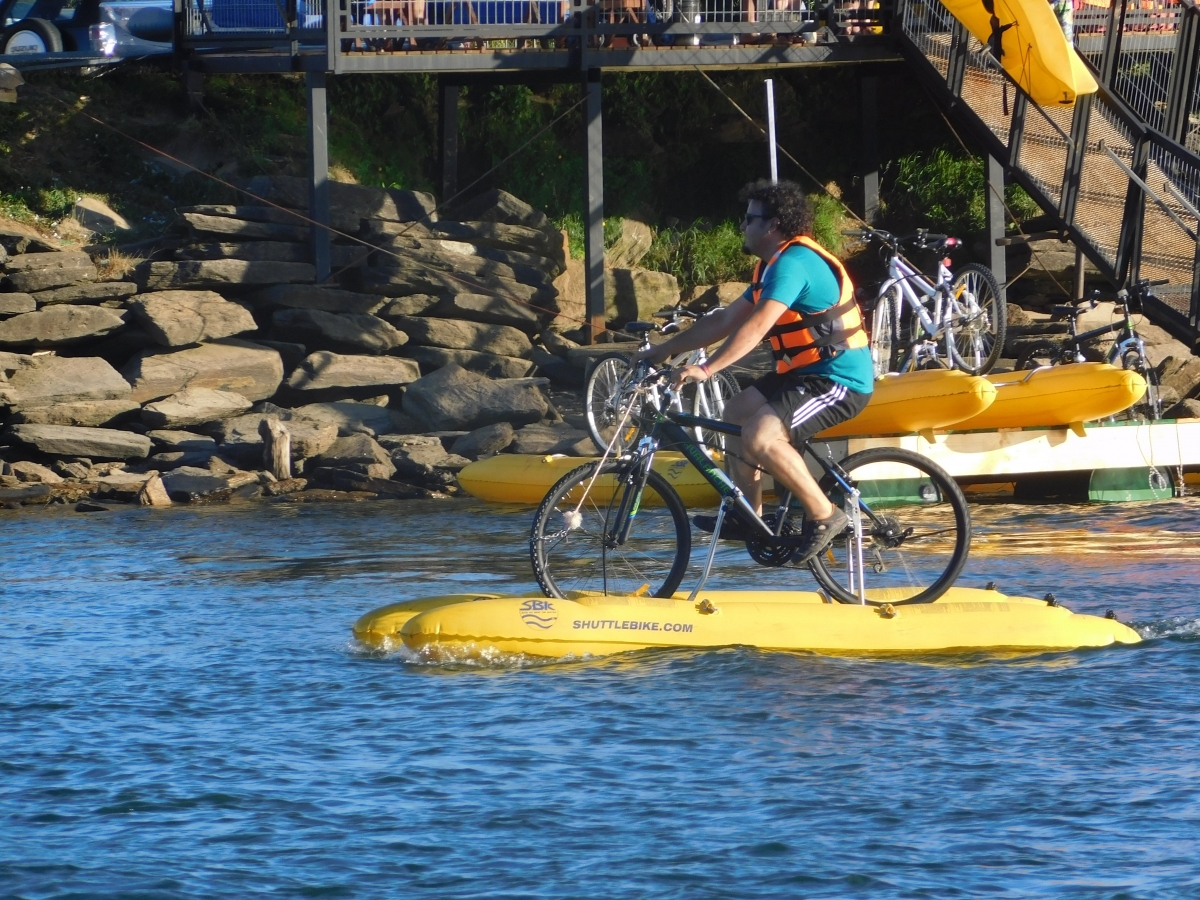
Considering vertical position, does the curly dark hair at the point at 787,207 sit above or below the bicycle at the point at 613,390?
above

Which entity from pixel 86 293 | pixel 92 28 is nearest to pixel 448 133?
pixel 92 28

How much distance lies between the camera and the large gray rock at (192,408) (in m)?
15.7

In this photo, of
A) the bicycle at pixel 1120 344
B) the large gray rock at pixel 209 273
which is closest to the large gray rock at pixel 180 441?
the large gray rock at pixel 209 273

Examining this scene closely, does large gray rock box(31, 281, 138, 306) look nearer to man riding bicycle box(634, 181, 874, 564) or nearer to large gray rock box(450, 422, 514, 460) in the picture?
large gray rock box(450, 422, 514, 460)

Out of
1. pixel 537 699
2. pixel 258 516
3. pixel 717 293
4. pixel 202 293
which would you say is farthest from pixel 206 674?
pixel 717 293

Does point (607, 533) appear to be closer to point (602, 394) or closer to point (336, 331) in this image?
point (602, 394)

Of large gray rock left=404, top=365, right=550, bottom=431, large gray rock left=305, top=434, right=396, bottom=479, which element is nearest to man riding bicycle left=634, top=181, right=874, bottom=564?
large gray rock left=305, top=434, right=396, bottom=479

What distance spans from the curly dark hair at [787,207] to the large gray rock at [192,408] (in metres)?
9.63

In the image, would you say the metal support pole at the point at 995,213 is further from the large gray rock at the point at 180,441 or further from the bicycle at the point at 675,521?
the bicycle at the point at 675,521

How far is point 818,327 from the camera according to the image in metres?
7.20

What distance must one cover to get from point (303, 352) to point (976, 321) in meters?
7.23

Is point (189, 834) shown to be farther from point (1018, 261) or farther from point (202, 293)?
point (1018, 261)

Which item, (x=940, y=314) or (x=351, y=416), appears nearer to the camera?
(x=940, y=314)

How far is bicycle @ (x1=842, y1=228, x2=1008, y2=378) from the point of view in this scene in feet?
43.8
